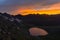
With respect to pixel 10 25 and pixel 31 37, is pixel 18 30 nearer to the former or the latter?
pixel 10 25

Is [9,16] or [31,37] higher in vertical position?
[9,16]

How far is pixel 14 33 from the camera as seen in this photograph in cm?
1842

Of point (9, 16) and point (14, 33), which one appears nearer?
point (14, 33)

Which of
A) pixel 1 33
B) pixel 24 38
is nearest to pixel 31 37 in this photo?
pixel 24 38

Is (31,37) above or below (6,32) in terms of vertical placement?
below

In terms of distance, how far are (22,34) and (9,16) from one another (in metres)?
2.83

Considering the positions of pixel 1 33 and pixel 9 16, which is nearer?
pixel 1 33

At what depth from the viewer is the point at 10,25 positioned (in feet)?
62.6

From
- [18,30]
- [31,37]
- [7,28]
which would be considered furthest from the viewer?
[31,37]

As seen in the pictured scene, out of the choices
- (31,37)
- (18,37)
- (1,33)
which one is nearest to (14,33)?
(18,37)

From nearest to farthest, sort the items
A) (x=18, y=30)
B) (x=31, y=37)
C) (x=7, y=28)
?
(x=7, y=28)
(x=18, y=30)
(x=31, y=37)

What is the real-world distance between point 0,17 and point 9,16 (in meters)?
1.83

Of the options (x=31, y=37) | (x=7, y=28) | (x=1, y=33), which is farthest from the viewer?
(x=31, y=37)

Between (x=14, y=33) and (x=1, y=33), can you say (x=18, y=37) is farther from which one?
(x=1, y=33)
